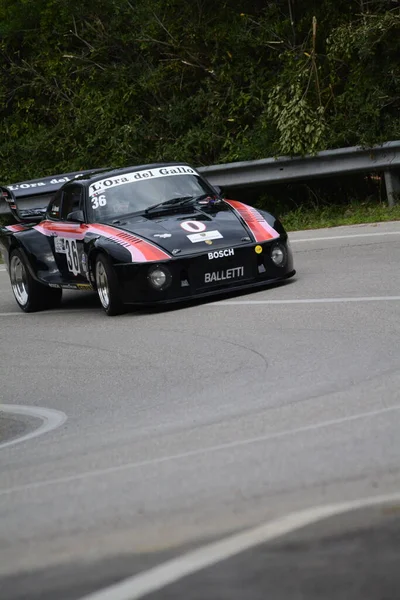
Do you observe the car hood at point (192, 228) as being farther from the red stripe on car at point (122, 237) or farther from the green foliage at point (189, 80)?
the green foliage at point (189, 80)

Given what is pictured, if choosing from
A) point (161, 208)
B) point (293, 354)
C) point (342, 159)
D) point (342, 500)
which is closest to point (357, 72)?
point (342, 159)

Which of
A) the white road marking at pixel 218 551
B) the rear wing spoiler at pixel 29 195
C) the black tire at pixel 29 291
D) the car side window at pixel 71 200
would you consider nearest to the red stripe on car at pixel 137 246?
the car side window at pixel 71 200

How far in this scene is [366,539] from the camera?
158 inches

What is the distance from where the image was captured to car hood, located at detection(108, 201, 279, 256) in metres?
11.1

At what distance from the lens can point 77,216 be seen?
12.3m

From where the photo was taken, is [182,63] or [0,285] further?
[182,63]

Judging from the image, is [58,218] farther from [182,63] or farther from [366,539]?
[182,63]

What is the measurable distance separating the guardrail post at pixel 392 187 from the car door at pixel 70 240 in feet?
18.2

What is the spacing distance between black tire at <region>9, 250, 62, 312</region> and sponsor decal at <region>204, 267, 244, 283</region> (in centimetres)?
277

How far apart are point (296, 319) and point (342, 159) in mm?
8081

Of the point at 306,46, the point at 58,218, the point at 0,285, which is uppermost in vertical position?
the point at 306,46

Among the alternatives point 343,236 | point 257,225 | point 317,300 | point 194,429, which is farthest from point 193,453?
point 343,236

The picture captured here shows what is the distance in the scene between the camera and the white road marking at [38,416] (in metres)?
6.86

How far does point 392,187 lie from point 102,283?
6.54m
